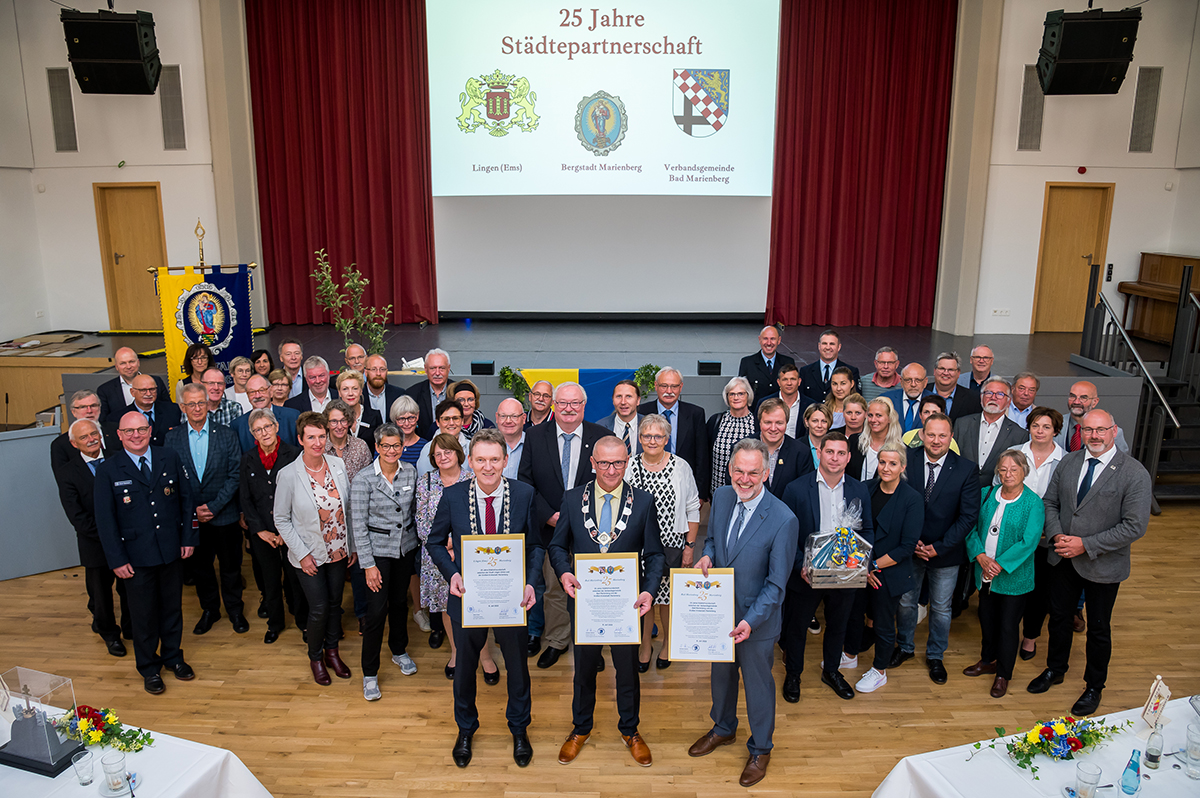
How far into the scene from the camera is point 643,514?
343 cm

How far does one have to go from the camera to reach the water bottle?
2525 mm

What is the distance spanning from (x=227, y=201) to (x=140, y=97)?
64.9 inches

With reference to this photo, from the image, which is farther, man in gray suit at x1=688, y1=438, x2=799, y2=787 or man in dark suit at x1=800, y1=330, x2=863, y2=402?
man in dark suit at x1=800, y1=330, x2=863, y2=402

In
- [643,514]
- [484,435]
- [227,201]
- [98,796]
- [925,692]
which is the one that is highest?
[227,201]

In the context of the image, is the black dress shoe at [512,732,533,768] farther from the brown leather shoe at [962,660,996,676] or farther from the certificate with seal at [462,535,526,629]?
the brown leather shoe at [962,660,996,676]

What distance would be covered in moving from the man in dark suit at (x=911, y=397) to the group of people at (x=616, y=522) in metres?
0.21

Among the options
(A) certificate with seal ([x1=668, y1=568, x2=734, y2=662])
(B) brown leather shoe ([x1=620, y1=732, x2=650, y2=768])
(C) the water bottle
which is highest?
(A) certificate with seal ([x1=668, y1=568, x2=734, y2=662])

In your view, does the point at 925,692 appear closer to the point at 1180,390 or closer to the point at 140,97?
the point at 1180,390

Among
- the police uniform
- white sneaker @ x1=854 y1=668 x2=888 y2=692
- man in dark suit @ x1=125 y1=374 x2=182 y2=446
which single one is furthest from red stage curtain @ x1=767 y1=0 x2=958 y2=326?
the police uniform

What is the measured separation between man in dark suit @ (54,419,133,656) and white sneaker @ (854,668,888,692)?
417cm

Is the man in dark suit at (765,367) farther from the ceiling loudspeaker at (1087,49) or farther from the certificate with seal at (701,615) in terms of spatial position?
the ceiling loudspeaker at (1087,49)

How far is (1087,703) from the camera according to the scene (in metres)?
4.09

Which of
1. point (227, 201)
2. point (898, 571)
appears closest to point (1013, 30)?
point (898, 571)

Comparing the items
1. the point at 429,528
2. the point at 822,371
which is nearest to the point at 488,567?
the point at 429,528
